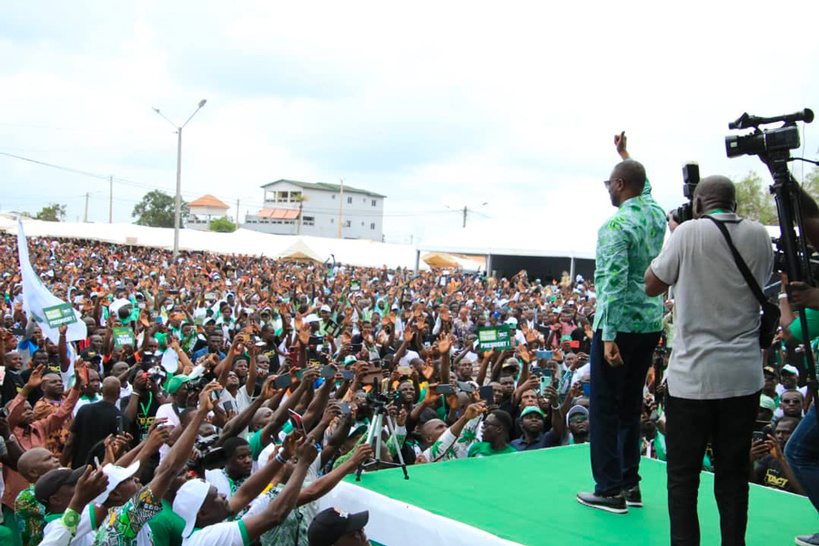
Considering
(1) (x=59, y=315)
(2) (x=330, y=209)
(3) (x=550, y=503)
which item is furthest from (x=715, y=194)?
(2) (x=330, y=209)

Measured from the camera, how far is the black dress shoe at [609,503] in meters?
3.78

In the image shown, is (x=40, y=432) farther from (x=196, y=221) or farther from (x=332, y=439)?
(x=196, y=221)

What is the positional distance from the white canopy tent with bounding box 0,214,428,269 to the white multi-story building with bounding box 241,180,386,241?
176 feet

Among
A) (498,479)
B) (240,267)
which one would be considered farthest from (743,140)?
(240,267)

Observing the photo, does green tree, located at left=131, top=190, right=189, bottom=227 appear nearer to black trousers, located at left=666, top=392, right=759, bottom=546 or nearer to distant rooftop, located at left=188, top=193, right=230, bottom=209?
distant rooftop, located at left=188, top=193, right=230, bottom=209

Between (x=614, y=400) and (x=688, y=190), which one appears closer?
(x=688, y=190)

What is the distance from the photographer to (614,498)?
3.79m

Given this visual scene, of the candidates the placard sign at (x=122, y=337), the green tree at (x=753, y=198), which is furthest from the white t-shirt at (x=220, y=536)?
the green tree at (x=753, y=198)

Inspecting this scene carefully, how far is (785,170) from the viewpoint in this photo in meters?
2.96

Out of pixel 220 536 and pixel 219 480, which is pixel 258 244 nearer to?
pixel 219 480

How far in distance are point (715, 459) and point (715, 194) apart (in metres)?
1.05

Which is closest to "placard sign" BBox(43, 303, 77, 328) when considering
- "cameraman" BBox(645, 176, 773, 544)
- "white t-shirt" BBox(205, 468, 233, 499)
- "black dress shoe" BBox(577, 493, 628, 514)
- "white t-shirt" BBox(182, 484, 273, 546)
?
"white t-shirt" BBox(205, 468, 233, 499)

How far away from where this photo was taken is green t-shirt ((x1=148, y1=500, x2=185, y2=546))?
13.2 feet

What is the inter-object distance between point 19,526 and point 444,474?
2.59 m
